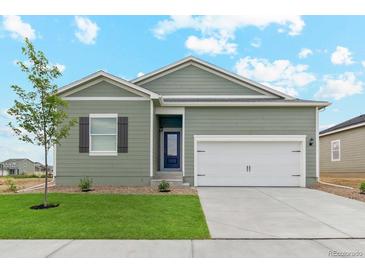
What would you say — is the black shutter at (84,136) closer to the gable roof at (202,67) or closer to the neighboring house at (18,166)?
the gable roof at (202,67)

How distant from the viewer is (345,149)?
21781 millimetres

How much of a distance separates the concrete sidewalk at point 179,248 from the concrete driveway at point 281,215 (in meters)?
0.43

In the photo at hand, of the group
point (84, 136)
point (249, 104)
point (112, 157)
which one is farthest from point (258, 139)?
point (84, 136)

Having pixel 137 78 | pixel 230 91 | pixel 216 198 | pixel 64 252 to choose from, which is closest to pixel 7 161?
pixel 137 78

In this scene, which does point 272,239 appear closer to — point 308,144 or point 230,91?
Result: point 308,144

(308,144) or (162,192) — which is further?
(308,144)

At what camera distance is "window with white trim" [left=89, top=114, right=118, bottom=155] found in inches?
532

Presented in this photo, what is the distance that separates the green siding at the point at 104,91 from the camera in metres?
13.6

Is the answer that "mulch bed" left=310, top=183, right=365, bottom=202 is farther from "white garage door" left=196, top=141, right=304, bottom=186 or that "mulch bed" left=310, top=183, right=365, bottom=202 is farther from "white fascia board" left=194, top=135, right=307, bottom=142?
"white fascia board" left=194, top=135, right=307, bottom=142

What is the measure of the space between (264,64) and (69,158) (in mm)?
12459

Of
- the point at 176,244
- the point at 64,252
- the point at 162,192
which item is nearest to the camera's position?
the point at 64,252

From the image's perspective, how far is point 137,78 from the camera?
663 inches

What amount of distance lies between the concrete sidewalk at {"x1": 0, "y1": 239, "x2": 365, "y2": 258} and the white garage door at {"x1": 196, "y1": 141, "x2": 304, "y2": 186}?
8.23 metres

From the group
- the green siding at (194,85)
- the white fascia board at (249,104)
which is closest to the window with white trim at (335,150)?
the green siding at (194,85)
